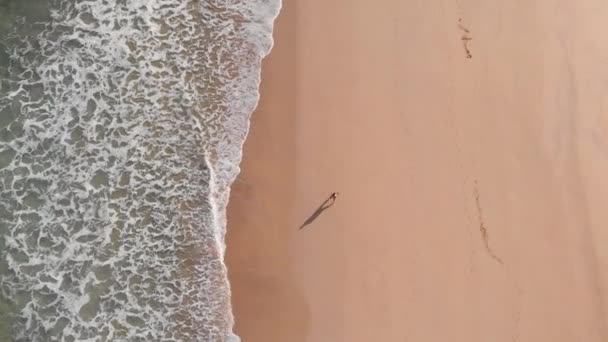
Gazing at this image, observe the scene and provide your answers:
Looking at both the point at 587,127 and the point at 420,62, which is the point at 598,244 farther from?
the point at 420,62

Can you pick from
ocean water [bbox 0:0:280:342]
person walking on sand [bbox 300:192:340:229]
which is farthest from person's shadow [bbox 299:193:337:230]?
ocean water [bbox 0:0:280:342]

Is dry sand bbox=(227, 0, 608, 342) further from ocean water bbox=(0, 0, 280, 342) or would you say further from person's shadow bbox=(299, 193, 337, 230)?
ocean water bbox=(0, 0, 280, 342)

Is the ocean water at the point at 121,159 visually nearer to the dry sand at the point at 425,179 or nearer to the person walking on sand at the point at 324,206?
the dry sand at the point at 425,179

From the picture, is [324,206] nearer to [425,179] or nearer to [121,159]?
[425,179]

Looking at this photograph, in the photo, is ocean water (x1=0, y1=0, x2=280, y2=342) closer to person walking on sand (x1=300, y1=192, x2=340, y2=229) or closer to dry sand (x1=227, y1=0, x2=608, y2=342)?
dry sand (x1=227, y1=0, x2=608, y2=342)

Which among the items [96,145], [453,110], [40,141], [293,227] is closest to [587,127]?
[453,110]

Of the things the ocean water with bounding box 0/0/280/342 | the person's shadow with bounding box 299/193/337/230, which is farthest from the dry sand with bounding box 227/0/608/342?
the ocean water with bounding box 0/0/280/342
